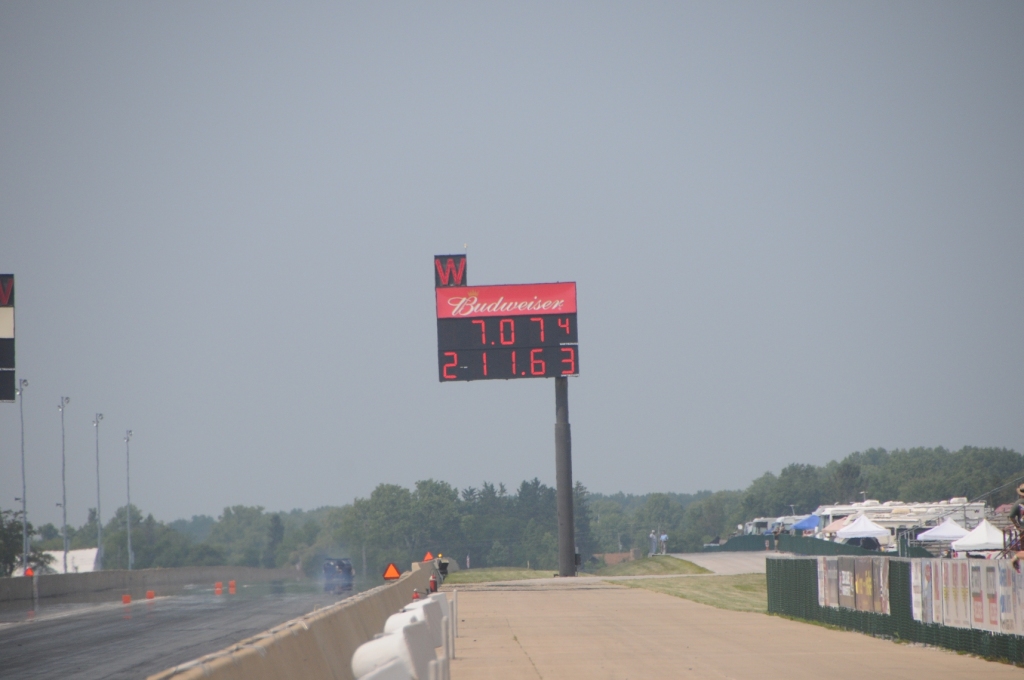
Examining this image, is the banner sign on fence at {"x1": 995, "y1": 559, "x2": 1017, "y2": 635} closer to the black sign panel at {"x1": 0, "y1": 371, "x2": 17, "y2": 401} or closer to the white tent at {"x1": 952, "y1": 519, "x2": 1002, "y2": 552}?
the white tent at {"x1": 952, "y1": 519, "x2": 1002, "y2": 552}

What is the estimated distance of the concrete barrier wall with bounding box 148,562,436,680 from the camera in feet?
25.1

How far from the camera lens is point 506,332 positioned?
151ft

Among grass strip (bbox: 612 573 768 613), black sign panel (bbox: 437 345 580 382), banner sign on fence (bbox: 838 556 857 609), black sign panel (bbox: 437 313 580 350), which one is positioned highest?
black sign panel (bbox: 437 313 580 350)

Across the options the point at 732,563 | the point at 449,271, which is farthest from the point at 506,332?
the point at 732,563

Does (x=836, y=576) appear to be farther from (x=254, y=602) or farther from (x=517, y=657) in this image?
(x=254, y=602)

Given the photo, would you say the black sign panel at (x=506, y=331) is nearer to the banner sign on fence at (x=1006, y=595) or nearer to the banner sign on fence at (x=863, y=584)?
the banner sign on fence at (x=863, y=584)

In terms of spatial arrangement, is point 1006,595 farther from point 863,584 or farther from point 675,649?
point 675,649

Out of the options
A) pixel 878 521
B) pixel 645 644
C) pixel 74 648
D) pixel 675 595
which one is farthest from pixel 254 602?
pixel 878 521

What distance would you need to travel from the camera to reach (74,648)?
22.9m

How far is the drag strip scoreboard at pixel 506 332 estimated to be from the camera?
45.7 metres

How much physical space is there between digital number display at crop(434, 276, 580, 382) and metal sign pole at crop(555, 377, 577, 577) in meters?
3.26

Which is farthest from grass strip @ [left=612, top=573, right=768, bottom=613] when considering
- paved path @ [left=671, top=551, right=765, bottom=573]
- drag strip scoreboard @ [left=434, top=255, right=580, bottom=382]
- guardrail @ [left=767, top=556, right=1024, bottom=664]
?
drag strip scoreboard @ [left=434, top=255, right=580, bottom=382]

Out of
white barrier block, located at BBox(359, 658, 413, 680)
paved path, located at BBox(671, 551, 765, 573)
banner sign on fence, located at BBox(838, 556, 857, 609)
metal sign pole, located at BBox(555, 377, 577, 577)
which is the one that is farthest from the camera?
paved path, located at BBox(671, 551, 765, 573)

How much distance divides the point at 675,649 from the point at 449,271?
2926 cm
